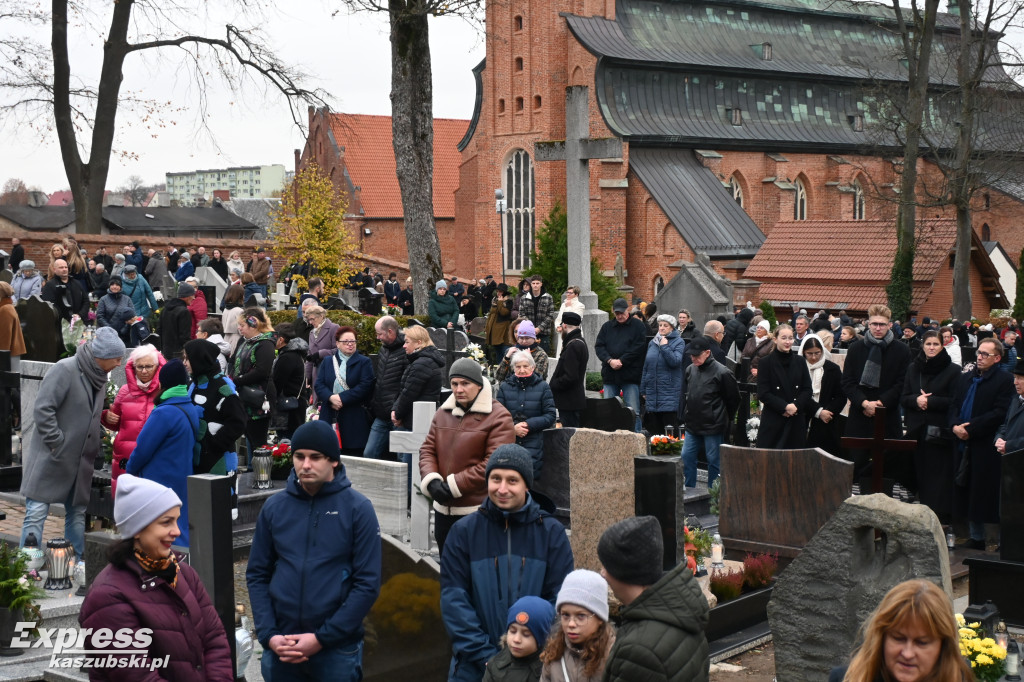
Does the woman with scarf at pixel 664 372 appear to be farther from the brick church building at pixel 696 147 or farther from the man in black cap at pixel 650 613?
the brick church building at pixel 696 147

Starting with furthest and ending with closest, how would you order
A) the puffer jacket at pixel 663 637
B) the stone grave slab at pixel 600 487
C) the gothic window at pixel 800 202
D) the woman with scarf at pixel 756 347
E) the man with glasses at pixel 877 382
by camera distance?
the gothic window at pixel 800 202 → the woman with scarf at pixel 756 347 → the man with glasses at pixel 877 382 → the stone grave slab at pixel 600 487 → the puffer jacket at pixel 663 637

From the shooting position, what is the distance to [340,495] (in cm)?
551

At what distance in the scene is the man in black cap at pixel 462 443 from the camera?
7582 millimetres

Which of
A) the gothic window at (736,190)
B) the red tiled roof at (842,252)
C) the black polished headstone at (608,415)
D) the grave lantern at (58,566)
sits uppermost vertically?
the gothic window at (736,190)

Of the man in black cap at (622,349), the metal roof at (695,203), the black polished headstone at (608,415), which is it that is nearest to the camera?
the black polished headstone at (608,415)

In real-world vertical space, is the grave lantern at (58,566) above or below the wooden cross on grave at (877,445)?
below

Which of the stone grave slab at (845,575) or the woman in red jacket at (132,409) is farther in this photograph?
the woman in red jacket at (132,409)

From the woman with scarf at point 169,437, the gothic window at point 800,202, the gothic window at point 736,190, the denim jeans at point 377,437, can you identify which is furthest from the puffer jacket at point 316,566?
the gothic window at point 800,202

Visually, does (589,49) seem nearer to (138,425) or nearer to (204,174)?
(138,425)

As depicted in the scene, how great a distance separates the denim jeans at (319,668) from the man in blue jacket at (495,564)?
1.54ft

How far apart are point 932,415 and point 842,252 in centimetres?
2806

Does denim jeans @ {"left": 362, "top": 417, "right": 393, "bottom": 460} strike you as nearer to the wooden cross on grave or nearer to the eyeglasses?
the wooden cross on grave

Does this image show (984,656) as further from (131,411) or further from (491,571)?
(131,411)

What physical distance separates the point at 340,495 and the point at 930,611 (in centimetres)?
270
